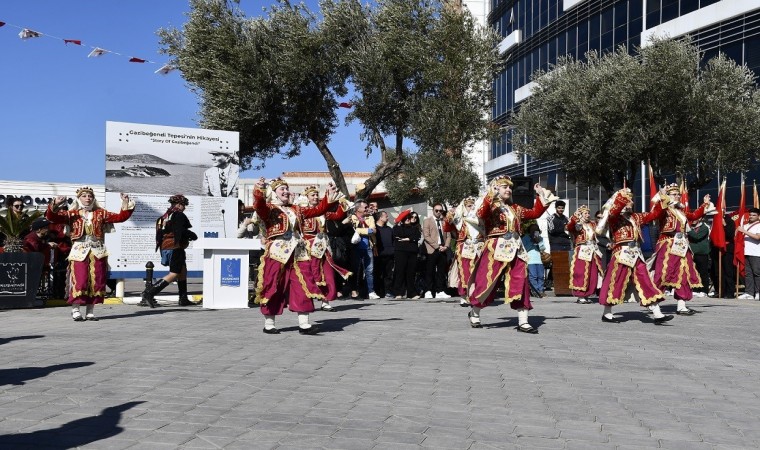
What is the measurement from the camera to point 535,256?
66.3 feet

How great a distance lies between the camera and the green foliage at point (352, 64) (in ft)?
88.6

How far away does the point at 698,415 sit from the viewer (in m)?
6.32

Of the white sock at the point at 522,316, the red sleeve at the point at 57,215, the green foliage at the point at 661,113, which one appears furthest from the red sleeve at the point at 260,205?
the green foliage at the point at 661,113

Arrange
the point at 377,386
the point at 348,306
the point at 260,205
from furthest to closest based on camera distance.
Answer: the point at 348,306 < the point at 260,205 < the point at 377,386

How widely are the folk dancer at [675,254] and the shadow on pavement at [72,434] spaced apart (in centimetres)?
1026

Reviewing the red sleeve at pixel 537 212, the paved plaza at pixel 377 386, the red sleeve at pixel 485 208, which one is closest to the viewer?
the paved plaza at pixel 377 386

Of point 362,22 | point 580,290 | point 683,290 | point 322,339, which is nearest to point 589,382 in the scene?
point 322,339

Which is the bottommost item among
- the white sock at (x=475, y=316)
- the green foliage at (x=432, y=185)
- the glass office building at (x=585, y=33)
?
the white sock at (x=475, y=316)

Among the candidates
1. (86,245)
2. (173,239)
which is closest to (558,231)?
(173,239)

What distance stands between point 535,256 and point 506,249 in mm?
8818

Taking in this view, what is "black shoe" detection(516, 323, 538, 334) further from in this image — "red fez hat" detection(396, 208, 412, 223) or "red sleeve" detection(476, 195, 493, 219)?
"red fez hat" detection(396, 208, 412, 223)

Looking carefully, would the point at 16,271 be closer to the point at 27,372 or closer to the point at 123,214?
the point at 123,214

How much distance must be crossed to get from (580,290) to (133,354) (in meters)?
10.4

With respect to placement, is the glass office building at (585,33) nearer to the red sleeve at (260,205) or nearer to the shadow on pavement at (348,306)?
the shadow on pavement at (348,306)
